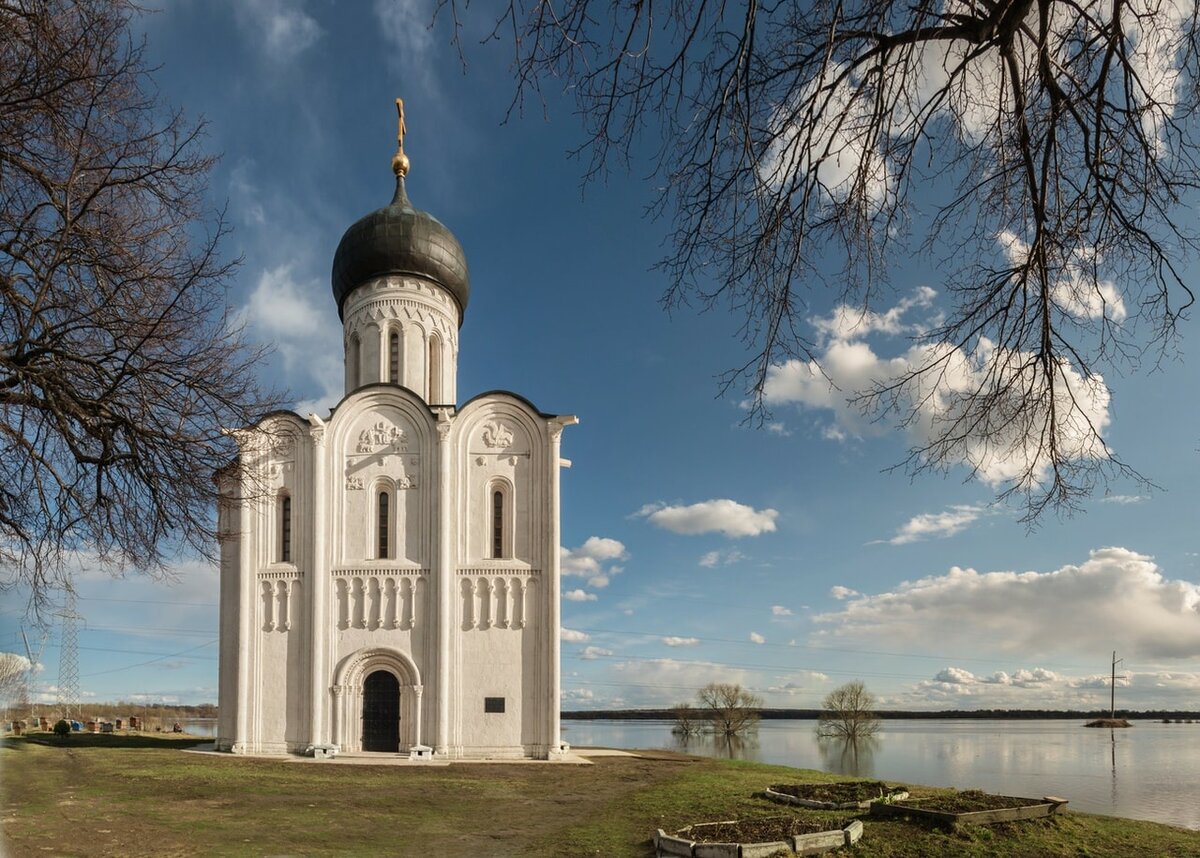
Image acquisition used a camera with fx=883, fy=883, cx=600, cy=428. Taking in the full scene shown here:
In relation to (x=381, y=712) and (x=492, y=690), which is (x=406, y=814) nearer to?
(x=492, y=690)

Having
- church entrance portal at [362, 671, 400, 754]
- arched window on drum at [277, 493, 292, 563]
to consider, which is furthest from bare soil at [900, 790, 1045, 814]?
arched window on drum at [277, 493, 292, 563]

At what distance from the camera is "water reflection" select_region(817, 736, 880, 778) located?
2883 centimetres

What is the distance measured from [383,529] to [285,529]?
7.94ft

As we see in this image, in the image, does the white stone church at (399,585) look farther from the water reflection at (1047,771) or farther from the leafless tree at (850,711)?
the leafless tree at (850,711)

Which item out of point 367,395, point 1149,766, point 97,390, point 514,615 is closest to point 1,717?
point 97,390

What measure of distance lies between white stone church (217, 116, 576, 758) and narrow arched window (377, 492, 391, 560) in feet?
0.11

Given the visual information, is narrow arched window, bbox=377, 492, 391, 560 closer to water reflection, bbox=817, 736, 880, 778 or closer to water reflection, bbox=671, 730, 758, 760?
water reflection, bbox=817, 736, 880, 778

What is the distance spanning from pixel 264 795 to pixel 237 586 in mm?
9429

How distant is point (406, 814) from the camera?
11305 mm

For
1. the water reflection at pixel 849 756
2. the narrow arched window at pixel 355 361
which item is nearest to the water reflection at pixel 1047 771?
the water reflection at pixel 849 756

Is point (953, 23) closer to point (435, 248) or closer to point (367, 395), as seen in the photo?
point (367, 395)

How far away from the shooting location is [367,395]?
21906mm

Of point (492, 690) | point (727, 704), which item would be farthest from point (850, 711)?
point (492, 690)

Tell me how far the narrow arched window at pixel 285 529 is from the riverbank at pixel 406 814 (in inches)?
202
